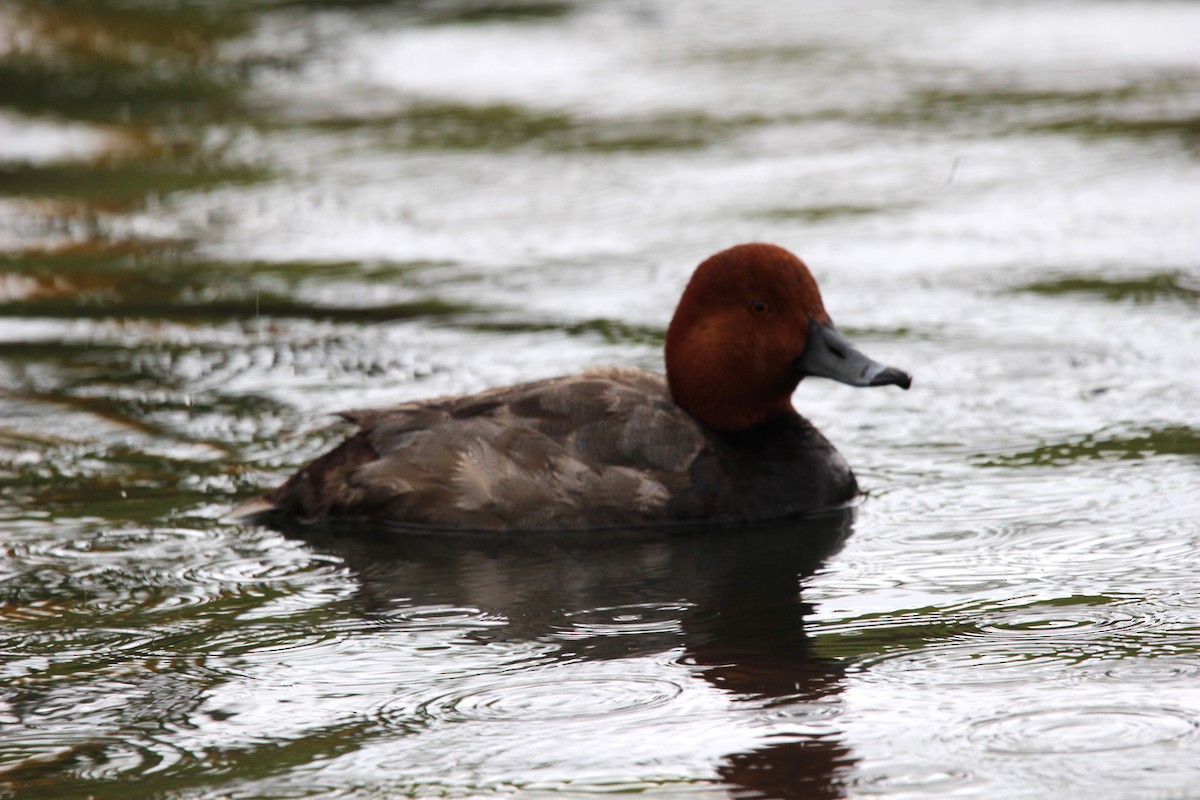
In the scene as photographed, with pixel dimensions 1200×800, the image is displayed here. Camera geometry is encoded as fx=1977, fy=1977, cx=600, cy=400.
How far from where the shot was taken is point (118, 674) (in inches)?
209

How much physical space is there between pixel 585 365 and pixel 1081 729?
4074 mm

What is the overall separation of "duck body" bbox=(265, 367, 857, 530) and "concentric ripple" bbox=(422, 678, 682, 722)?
154cm

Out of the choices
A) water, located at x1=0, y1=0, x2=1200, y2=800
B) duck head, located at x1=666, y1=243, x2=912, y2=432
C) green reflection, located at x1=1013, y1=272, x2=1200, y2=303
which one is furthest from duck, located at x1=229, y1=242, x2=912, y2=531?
green reflection, located at x1=1013, y1=272, x2=1200, y2=303

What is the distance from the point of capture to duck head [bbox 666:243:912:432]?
676 centimetres

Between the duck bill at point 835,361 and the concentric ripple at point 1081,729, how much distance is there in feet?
6.59

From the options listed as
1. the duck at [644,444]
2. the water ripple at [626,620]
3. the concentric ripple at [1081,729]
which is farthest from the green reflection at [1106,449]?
the concentric ripple at [1081,729]

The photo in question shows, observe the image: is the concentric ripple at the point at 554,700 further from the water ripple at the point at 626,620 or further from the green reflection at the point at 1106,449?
the green reflection at the point at 1106,449

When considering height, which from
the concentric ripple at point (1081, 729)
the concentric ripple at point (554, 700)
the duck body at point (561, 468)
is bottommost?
the concentric ripple at point (1081, 729)

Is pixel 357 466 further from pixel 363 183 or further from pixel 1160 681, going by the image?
pixel 363 183

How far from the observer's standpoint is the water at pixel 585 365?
481cm

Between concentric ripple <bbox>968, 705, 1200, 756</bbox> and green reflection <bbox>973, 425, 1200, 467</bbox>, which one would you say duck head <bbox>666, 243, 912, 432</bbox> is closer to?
green reflection <bbox>973, 425, 1200, 467</bbox>

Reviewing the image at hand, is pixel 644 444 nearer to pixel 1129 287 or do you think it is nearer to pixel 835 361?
pixel 835 361

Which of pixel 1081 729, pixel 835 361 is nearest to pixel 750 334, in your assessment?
pixel 835 361

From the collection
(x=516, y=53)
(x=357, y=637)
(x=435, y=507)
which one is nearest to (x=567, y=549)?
(x=435, y=507)
